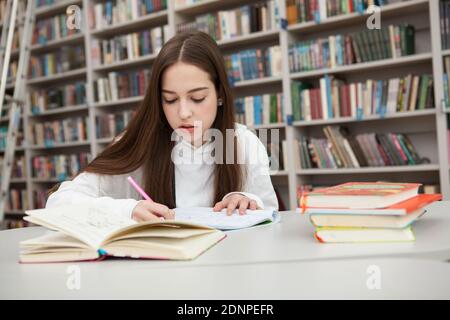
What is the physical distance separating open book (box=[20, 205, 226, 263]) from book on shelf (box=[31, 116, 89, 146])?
10.9ft

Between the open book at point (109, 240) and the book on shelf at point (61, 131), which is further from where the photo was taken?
the book on shelf at point (61, 131)

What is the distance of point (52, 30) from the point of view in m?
4.12

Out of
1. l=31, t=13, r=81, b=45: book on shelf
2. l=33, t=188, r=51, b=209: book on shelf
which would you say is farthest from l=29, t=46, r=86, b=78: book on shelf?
l=33, t=188, r=51, b=209: book on shelf

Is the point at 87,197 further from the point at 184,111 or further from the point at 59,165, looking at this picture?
the point at 59,165

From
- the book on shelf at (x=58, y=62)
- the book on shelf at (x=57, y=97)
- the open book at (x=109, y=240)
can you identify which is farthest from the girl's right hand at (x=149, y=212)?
the book on shelf at (x=58, y=62)

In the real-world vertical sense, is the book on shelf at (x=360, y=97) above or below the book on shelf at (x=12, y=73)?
below

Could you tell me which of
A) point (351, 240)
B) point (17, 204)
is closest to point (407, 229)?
point (351, 240)

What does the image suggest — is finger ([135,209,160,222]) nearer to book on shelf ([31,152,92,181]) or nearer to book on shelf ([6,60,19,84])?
book on shelf ([31,152,92,181])

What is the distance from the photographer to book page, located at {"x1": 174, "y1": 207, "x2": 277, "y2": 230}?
923 mm

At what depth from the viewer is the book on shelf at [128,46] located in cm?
346

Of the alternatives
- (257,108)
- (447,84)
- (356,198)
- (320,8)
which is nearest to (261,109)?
(257,108)

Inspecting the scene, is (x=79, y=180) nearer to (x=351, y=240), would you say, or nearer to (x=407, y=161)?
(x=351, y=240)

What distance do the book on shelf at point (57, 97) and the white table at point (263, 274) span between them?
134 inches

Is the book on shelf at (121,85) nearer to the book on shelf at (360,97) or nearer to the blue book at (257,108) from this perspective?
the blue book at (257,108)
